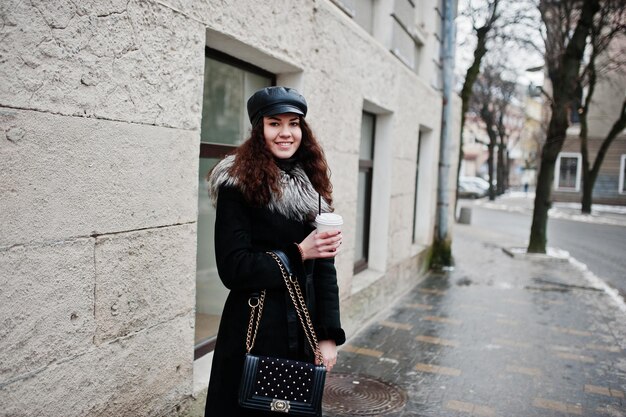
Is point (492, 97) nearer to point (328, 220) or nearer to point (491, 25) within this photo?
point (491, 25)

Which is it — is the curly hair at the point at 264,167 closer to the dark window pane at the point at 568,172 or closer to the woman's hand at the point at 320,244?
the woman's hand at the point at 320,244

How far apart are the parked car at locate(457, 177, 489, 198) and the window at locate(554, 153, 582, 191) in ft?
19.1

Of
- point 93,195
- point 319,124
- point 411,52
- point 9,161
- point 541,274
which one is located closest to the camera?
point 9,161

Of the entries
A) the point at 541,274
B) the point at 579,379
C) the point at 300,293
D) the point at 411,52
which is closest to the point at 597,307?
the point at 541,274

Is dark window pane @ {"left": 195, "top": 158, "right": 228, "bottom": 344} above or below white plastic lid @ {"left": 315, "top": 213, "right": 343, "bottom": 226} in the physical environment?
below

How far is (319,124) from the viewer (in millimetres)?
4496

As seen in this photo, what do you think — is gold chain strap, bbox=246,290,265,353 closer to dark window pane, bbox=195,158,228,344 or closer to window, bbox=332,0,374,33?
dark window pane, bbox=195,158,228,344

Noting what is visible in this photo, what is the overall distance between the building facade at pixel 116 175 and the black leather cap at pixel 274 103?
0.65 meters

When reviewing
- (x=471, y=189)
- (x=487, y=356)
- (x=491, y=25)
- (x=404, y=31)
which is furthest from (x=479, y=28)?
(x=471, y=189)

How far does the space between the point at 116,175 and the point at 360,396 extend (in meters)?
2.74

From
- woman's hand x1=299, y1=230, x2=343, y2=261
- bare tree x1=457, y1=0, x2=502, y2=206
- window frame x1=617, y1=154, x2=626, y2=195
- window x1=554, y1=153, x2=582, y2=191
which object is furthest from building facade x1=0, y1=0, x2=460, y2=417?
window x1=554, y1=153, x2=582, y2=191

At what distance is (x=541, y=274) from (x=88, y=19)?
31.0ft

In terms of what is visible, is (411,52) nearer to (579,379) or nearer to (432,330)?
(432,330)

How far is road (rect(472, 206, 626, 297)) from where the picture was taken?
10.8 m
